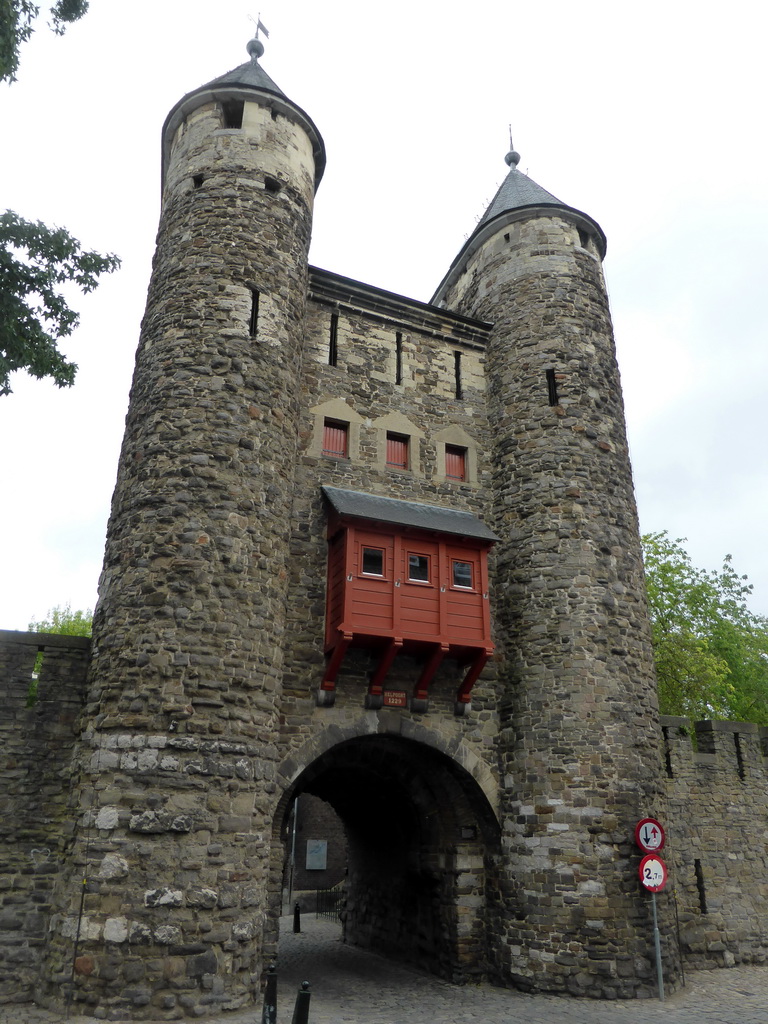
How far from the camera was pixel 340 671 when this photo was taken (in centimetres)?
1197

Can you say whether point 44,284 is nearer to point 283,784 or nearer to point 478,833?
point 283,784

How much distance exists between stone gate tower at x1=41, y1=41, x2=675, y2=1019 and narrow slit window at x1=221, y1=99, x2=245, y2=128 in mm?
57

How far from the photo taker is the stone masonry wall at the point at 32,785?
9297 millimetres

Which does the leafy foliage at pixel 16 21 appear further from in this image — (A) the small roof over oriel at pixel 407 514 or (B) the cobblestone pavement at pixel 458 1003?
(B) the cobblestone pavement at pixel 458 1003

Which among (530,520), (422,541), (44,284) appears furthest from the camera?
(530,520)

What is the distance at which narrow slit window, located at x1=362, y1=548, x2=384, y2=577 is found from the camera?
12.1 meters

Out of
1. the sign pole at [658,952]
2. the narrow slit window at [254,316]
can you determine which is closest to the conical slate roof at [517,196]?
the narrow slit window at [254,316]

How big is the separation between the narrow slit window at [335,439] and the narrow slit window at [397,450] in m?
0.86

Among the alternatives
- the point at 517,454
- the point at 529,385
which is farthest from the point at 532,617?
the point at 529,385

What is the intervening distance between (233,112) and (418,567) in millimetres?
8861

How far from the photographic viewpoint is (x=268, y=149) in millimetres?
13406

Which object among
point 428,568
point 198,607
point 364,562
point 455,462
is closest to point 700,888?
point 428,568

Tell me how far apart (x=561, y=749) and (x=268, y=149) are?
11.2 metres

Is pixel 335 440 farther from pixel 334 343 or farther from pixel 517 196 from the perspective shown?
pixel 517 196
